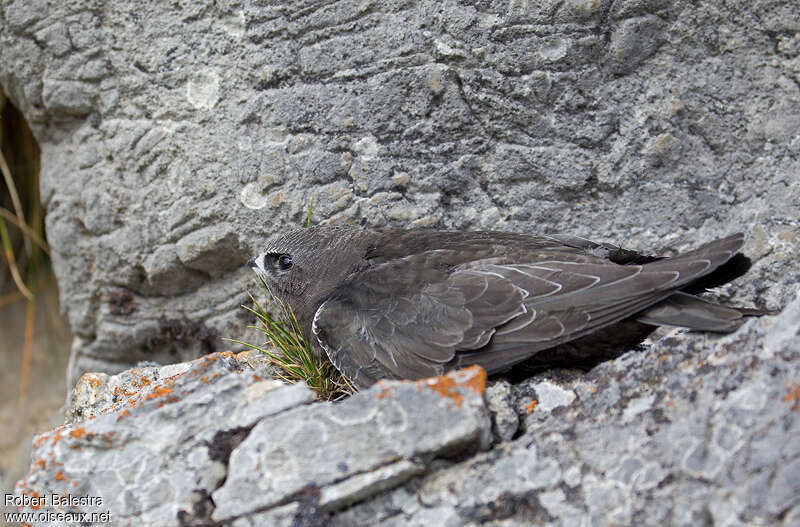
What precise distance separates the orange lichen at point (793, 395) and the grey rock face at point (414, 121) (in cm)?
137

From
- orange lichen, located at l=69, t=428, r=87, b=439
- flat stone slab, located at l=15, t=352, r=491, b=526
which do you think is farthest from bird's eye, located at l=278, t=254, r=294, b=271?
orange lichen, located at l=69, t=428, r=87, b=439

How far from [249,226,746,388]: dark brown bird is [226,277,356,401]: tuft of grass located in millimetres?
78

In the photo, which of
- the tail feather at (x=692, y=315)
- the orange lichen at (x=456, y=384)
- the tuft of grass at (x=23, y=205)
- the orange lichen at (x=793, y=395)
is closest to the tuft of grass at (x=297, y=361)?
the orange lichen at (x=456, y=384)

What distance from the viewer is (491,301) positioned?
3031 millimetres

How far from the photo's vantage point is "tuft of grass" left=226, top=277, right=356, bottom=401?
349cm

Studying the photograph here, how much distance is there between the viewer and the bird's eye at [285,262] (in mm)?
3787

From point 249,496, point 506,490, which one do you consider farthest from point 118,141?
point 506,490

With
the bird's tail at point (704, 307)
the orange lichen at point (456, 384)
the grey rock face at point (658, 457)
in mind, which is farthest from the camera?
the bird's tail at point (704, 307)

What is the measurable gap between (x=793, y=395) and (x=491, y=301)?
1.14 meters

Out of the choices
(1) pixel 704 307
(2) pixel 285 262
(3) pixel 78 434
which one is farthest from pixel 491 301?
(3) pixel 78 434

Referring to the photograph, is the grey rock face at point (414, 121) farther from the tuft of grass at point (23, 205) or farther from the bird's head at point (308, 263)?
the tuft of grass at point (23, 205)

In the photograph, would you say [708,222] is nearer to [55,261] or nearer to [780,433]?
[780,433]

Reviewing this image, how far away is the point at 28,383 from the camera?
628 cm

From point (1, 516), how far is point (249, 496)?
12.3 feet
